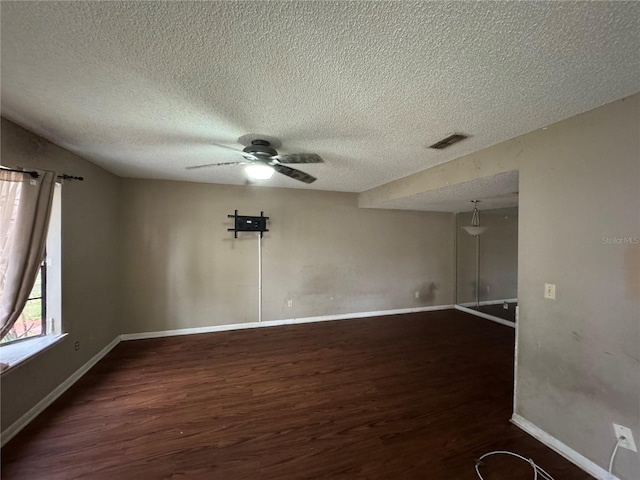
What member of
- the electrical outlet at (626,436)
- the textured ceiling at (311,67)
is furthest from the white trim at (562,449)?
the textured ceiling at (311,67)

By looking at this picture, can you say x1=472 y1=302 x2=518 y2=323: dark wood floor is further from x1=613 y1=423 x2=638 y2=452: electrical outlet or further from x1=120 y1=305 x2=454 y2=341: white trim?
x1=613 y1=423 x2=638 y2=452: electrical outlet

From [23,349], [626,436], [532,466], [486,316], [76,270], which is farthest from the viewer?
[486,316]

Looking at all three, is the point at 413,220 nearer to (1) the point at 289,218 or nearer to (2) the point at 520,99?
(1) the point at 289,218

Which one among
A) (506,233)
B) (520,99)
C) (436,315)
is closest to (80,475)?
(520,99)

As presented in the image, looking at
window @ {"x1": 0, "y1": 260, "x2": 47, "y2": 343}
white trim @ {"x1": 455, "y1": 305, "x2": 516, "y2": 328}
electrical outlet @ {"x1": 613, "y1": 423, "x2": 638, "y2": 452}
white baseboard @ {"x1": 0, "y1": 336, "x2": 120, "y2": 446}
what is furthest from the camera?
white trim @ {"x1": 455, "y1": 305, "x2": 516, "y2": 328}

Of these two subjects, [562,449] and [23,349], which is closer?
[562,449]

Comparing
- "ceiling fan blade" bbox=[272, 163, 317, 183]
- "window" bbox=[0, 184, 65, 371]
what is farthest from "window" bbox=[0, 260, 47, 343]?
"ceiling fan blade" bbox=[272, 163, 317, 183]

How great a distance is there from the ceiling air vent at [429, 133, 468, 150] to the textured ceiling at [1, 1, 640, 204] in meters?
0.10

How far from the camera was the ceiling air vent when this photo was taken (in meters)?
2.14

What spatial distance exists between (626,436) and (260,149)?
10.3ft

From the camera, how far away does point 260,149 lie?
7.15 ft

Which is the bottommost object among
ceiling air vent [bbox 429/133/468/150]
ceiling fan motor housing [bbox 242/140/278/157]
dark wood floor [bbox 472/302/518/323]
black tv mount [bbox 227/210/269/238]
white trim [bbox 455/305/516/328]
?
white trim [bbox 455/305/516/328]

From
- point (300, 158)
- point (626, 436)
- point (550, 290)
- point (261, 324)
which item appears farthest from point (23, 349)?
point (626, 436)

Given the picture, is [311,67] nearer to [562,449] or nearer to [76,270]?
[562,449]
